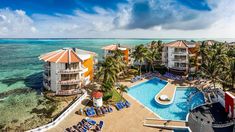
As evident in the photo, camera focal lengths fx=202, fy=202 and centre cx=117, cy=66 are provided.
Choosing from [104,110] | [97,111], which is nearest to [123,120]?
[104,110]

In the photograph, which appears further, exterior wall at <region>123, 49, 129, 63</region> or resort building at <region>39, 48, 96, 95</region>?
exterior wall at <region>123, 49, 129, 63</region>

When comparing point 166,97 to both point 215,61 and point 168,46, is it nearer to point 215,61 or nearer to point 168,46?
point 215,61

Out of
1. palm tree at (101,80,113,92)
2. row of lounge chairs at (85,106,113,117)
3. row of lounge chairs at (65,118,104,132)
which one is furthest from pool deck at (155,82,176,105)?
row of lounge chairs at (65,118,104,132)

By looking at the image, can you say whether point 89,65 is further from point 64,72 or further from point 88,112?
point 88,112

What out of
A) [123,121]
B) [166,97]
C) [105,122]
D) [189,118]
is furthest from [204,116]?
[105,122]

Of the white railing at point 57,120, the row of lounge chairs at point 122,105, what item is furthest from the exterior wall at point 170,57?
the white railing at point 57,120

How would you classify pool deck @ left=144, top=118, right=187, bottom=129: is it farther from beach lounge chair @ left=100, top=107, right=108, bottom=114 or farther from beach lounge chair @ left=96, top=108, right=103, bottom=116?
beach lounge chair @ left=96, top=108, right=103, bottom=116
